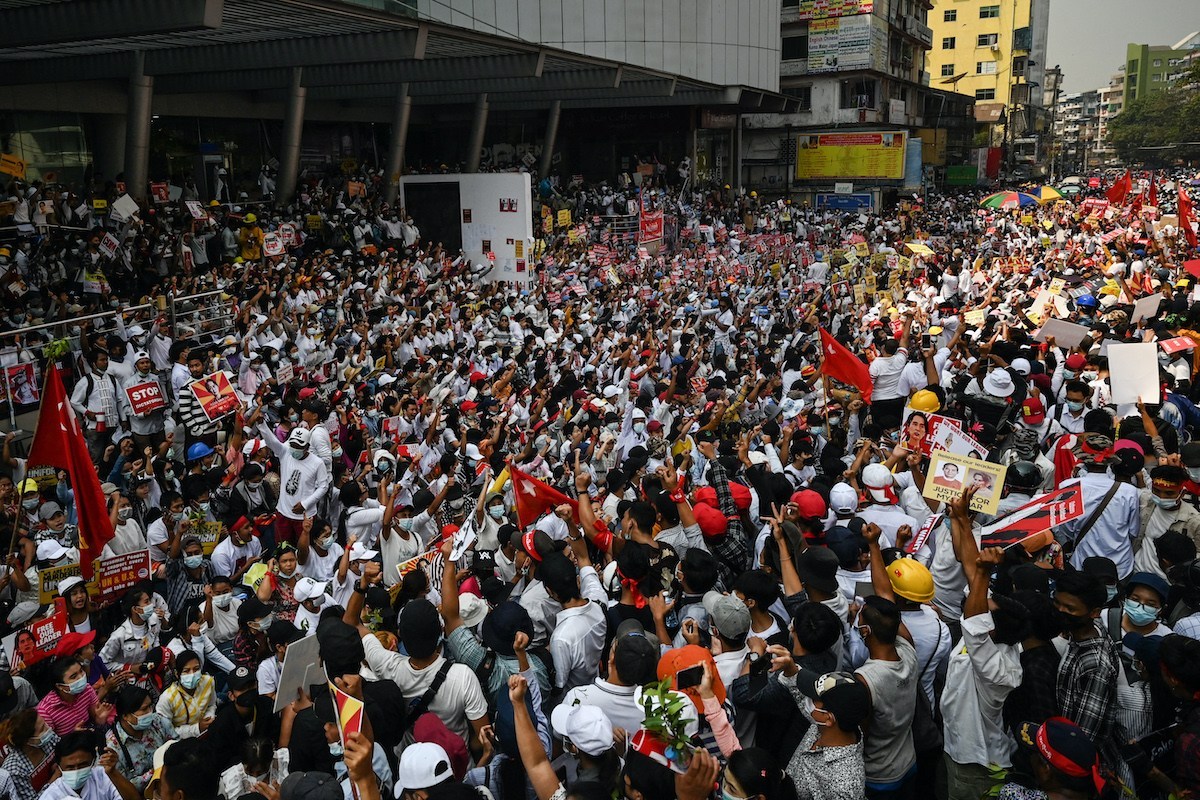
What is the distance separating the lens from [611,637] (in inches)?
171

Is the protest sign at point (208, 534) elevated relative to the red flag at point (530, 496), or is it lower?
lower

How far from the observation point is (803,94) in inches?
1766

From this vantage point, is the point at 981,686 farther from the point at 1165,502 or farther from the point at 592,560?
the point at 592,560

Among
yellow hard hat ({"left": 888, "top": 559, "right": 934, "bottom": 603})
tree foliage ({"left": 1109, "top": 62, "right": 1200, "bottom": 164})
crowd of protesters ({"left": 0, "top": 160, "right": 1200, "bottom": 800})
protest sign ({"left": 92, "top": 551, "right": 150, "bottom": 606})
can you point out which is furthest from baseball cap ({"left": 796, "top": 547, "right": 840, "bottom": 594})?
tree foliage ({"left": 1109, "top": 62, "right": 1200, "bottom": 164})

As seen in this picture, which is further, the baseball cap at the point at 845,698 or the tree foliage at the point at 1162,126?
the tree foliage at the point at 1162,126

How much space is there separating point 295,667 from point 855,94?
4556 cm

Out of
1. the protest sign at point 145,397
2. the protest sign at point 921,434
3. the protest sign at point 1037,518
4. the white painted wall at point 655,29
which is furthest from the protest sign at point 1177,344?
the white painted wall at point 655,29

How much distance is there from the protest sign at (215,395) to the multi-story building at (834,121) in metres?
38.1

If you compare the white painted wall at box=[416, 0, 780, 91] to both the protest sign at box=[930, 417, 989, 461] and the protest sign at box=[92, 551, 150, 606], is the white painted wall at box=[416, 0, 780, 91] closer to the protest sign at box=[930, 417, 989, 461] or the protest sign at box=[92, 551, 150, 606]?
the protest sign at box=[92, 551, 150, 606]

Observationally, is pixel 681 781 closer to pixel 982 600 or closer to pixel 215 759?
pixel 982 600

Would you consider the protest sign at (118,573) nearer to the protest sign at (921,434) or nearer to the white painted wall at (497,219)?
the protest sign at (921,434)

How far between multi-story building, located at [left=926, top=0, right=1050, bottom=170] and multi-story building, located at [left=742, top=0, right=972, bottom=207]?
34.6 meters

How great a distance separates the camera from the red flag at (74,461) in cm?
551

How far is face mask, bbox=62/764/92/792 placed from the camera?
3.65 metres
